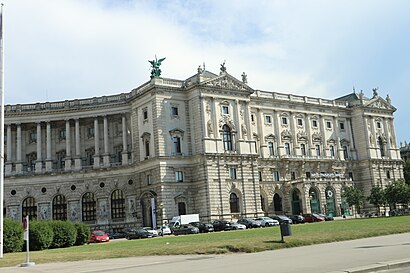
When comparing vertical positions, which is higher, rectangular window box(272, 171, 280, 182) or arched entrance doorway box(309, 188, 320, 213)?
rectangular window box(272, 171, 280, 182)

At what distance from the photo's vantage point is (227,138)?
8550 cm

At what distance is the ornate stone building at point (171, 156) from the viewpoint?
8169 centimetres

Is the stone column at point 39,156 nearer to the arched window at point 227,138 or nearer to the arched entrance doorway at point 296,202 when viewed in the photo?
the arched window at point 227,138

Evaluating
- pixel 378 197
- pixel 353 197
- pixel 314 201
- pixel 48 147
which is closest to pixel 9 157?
pixel 48 147

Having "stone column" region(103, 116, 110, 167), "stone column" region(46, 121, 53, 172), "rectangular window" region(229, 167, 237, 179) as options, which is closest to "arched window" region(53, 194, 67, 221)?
"stone column" region(46, 121, 53, 172)

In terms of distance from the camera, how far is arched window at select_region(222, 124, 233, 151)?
85.1 meters

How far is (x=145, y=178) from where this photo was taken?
277ft

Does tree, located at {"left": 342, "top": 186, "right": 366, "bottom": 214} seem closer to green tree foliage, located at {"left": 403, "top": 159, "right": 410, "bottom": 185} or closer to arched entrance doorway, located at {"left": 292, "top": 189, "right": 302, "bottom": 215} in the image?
arched entrance doorway, located at {"left": 292, "top": 189, "right": 302, "bottom": 215}

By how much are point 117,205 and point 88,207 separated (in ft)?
17.0

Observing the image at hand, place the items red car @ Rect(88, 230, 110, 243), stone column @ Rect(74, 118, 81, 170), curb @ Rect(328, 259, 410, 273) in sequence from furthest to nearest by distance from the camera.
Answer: stone column @ Rect(74, 118, 81, 170), red car @ Rect(88, 230, 110, 243), curb @ Rect(328, 259, 410, 273)

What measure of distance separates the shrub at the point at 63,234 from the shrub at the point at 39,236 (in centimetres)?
141

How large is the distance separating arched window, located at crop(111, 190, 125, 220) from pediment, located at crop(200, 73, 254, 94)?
2430cm

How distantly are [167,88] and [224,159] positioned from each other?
14.8 meters

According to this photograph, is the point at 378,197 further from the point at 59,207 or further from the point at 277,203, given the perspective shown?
the point at 59,207
